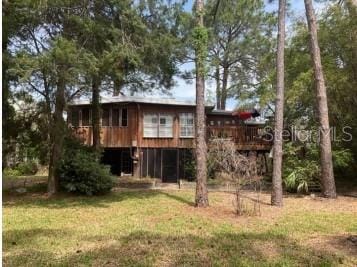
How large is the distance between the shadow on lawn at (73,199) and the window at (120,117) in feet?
22.3

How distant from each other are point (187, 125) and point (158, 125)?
162 cm

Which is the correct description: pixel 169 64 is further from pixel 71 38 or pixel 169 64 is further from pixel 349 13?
pixel 349 13

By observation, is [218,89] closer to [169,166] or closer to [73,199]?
[169,166]

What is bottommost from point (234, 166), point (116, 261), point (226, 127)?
point (116, 261)

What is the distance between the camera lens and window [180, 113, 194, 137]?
21594 millimetres

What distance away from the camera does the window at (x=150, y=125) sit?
69.6ft

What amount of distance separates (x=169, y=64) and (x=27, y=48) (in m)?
4.72

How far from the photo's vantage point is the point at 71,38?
11.8 metres

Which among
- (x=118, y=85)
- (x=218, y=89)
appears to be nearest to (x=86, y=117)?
(x=118, y=85)

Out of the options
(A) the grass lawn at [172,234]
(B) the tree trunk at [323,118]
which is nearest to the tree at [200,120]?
(A) the grass lawn at [172,234]

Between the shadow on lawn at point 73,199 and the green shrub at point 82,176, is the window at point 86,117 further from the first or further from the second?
the green shrub at point 82,176

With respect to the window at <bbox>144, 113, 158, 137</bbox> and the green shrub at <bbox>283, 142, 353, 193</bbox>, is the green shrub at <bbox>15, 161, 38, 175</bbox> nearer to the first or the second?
the window at <bbox>144, 113, 158, 137</bbox>

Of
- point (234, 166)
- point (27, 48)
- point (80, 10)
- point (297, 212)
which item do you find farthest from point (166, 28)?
point (297, 212)

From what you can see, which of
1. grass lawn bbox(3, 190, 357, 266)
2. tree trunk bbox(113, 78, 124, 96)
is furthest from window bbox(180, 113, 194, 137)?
grass lawn bbox(3, 190, 357, 266)
